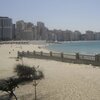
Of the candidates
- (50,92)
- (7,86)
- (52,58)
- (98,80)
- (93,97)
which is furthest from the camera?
(52,58)

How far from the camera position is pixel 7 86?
38.4 feet

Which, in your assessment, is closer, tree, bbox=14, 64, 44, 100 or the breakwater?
tree, bbox=14, 64, 44, 100

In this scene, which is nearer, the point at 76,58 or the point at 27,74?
the point at 27,74

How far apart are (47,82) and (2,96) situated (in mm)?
4221

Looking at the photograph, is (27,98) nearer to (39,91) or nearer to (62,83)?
(39,91)

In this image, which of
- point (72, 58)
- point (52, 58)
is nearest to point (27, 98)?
point (72, 58)

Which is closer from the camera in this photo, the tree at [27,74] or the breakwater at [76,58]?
the tree at [27,74]

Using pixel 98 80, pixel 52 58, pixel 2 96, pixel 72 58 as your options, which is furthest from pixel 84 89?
pixel 52 58

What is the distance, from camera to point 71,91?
45.3 ft

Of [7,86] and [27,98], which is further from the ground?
[7,86]

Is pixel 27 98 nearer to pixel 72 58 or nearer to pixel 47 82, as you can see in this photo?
pixel 47 82

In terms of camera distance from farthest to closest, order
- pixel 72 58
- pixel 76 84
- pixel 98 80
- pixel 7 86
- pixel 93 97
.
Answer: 1. pixel 72 58
2. pixel 98 80
3. pixel 76 84
4. pixel 93 97
5. pixel 7 86

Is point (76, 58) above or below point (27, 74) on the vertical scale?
above

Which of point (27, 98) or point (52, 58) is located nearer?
point (27, 98)
